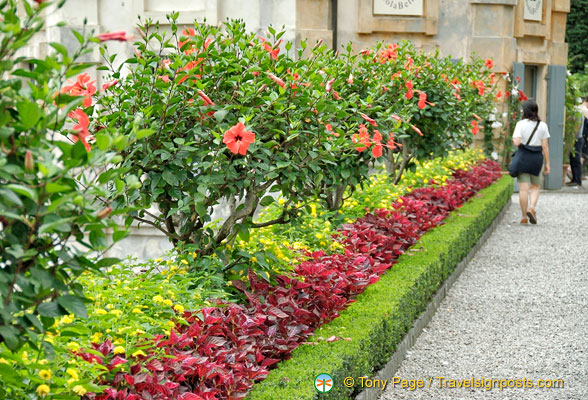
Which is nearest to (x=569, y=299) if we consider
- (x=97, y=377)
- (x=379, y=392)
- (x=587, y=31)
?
(x=379, y=392)

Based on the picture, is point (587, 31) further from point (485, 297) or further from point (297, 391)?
point (297, 391)

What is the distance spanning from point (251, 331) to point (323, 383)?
0.51 m

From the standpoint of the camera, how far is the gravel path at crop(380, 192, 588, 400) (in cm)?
508

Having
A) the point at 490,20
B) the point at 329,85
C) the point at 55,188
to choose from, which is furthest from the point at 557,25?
the point at 55,188

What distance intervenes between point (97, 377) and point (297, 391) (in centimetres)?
88

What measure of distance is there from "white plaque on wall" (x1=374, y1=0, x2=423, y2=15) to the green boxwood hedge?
702 centimetres

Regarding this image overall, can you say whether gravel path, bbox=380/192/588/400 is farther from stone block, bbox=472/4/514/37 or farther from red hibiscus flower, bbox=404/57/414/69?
stone block, bbox=472/4/514/37

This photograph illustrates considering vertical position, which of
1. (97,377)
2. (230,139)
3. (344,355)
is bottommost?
(344,355)

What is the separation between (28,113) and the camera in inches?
77.1

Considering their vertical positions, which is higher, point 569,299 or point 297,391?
point 297,391

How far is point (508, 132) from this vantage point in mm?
15469

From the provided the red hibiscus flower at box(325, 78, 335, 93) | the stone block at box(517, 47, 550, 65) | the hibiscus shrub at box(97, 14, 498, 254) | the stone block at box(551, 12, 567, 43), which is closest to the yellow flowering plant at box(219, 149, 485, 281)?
the hibiscus shrub at box(97, 14, 498, 254)

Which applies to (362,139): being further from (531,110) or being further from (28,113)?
(531,110)

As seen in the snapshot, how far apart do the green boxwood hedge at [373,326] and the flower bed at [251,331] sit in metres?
0.08
